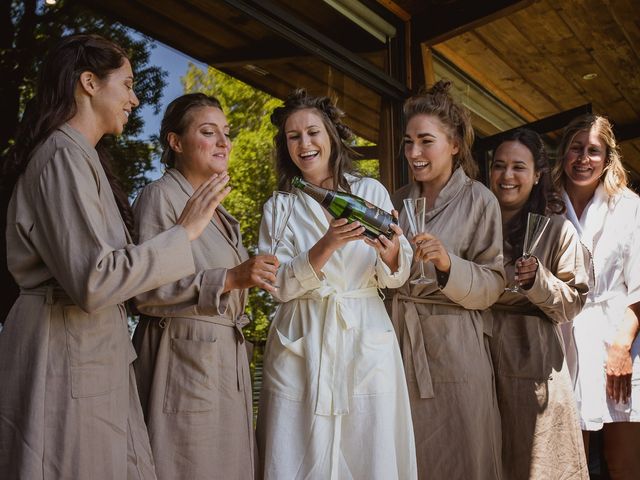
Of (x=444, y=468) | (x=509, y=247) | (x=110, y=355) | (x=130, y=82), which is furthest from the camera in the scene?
(x=509, y=247)

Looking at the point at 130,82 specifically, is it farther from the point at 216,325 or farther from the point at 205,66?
the point at 205,66

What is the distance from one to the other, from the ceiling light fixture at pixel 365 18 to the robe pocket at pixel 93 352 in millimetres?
3122

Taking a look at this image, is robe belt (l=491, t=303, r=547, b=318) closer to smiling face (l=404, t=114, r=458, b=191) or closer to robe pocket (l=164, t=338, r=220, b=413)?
smiling face (l=404, t=114, r=458, b=191)

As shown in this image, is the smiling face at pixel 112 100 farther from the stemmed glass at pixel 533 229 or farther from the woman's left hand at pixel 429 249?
the stemmed glass at pixel 533 229

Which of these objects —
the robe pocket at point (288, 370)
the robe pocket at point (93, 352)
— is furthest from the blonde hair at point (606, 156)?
the robe pocket at point (93, 352)

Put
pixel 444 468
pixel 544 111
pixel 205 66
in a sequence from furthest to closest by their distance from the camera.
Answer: pixel 544 111 < pixel 205 66 < pixel 444 468

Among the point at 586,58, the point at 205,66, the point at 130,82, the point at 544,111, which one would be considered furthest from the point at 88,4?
the point at 544,111

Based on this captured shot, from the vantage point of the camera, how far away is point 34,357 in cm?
170

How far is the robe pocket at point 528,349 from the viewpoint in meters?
2.97

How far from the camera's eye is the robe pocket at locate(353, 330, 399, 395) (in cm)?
243

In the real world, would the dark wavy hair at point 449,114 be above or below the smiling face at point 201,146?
above

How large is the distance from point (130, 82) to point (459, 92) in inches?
168

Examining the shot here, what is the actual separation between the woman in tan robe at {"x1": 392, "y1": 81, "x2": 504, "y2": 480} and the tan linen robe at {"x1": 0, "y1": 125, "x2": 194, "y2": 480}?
3.72 ft

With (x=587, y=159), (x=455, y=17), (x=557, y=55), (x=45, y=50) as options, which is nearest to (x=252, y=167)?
(x=45, y=50)
